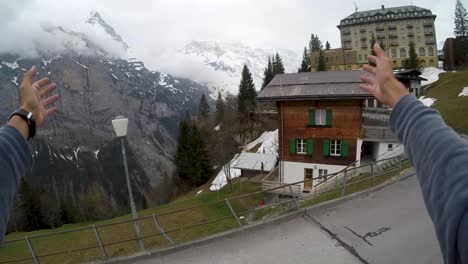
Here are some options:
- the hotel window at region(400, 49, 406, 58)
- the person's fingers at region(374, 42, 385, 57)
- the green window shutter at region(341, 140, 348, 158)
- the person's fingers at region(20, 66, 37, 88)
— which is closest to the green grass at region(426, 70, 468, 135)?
the green window shutter at region(341, 140, 348, 158)

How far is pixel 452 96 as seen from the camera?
4266 centimetres

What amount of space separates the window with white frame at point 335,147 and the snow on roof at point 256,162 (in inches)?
562

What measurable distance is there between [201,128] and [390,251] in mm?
63782

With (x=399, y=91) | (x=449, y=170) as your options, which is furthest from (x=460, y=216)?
(x=399, y=91)

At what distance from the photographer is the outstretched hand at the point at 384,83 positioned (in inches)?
56.2

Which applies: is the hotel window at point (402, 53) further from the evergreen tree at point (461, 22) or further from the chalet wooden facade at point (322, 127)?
the chalet wooden facade at point (322, 127)

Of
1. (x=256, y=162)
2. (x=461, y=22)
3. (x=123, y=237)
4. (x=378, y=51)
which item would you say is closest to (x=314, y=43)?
(x=461, y=22)

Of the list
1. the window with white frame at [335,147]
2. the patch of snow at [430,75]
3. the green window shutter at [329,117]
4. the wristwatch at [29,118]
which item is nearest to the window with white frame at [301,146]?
the window with white frame at [335,147]

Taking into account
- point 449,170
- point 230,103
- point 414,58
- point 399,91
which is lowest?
point 449,170

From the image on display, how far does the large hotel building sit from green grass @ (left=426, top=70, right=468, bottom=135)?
97.5ft

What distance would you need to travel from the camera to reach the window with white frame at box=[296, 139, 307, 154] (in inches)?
994

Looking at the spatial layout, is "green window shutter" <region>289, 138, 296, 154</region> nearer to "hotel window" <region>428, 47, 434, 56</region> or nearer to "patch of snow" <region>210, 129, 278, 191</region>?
"patch of snow" <region>210, 129, 278, 191</region>

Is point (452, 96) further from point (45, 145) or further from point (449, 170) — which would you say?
point (45, 145)

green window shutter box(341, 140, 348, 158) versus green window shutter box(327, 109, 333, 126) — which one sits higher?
green window shutter box(327, 109, 333, 126)
